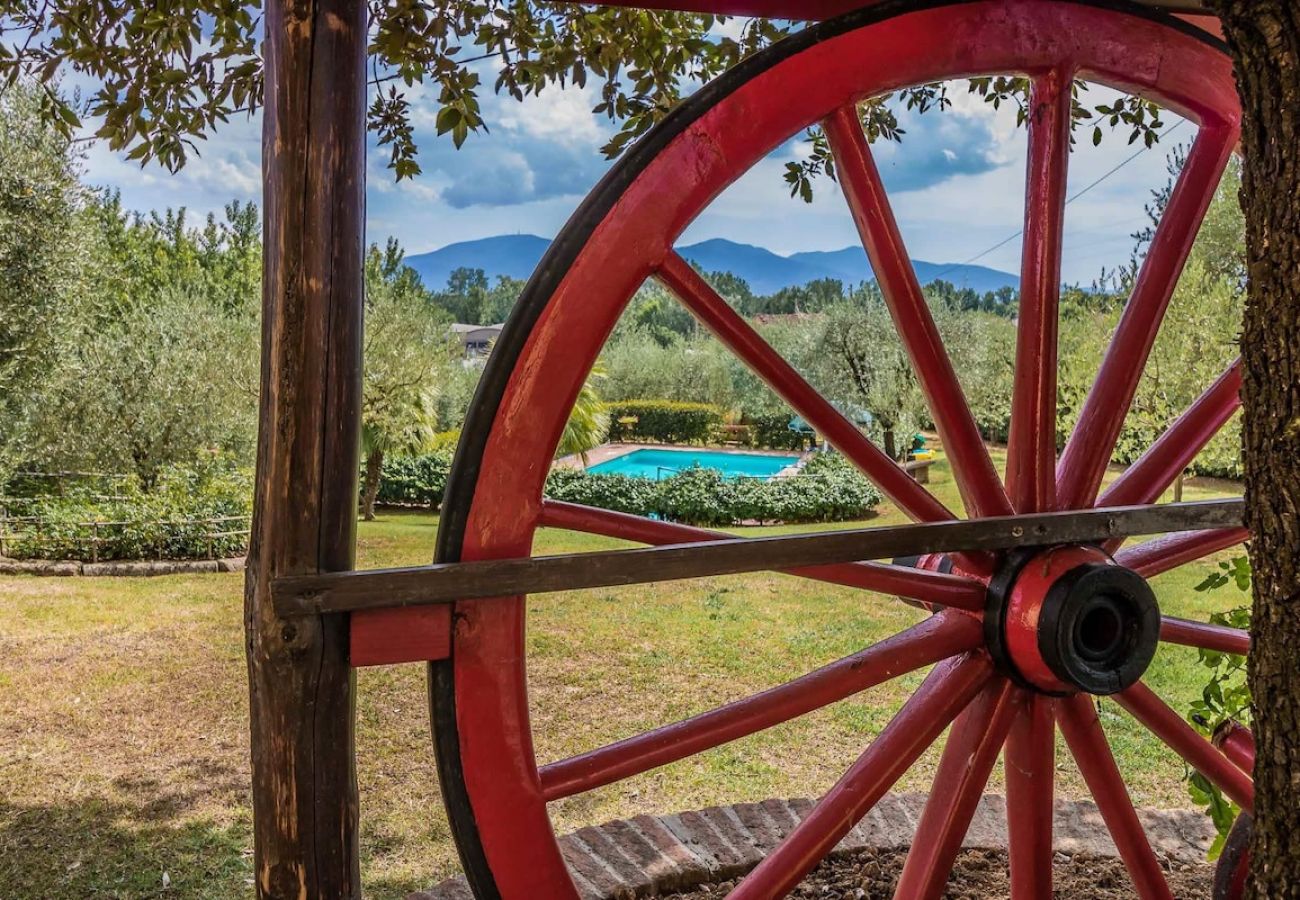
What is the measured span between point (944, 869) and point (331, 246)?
1.50 m

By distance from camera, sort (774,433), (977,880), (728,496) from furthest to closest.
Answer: (774,433), (728,496), (977,880)

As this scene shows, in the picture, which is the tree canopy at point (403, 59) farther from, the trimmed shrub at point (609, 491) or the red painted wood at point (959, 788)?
the trimmed shrub at point (609, 491)

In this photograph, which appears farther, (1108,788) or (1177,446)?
(1177,446)

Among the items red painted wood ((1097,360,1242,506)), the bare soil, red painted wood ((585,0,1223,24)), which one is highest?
red painted wood ((585,0,1223,24))

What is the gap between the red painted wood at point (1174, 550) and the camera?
6.18 ft

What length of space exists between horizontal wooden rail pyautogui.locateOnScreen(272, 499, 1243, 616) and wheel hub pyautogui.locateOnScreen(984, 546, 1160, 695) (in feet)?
0.18

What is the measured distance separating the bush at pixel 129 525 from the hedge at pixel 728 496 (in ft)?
14.5

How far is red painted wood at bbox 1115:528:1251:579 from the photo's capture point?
6.18 feet

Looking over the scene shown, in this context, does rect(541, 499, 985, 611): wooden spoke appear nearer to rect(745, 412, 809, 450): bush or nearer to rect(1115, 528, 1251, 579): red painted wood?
rect(1115, 528, 1251, 579): red painted wood

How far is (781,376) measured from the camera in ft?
5.08

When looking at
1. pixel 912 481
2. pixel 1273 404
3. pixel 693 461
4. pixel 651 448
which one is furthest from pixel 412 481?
pixel 1273 404

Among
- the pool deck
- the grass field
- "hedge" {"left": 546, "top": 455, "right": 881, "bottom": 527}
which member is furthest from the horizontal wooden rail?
the pool deck

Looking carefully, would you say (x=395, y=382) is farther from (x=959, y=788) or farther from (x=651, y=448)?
(x=959, y=788)

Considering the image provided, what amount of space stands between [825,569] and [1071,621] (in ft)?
1.36
